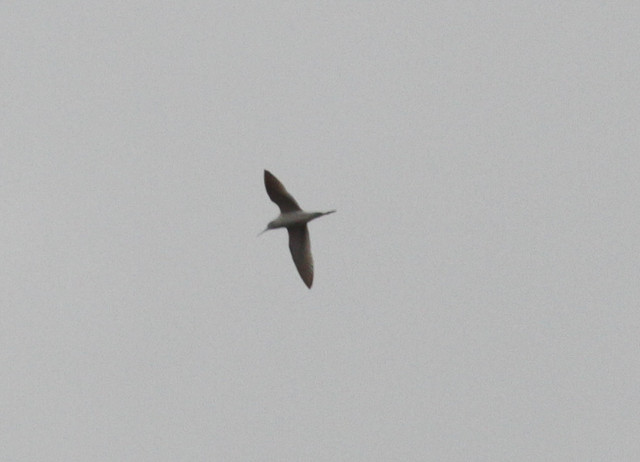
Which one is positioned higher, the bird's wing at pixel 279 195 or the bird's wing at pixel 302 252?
the bird's wing at pixel 279 195

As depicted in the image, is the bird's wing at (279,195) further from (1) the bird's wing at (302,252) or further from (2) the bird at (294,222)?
(1) the bird's wing at (302,252)

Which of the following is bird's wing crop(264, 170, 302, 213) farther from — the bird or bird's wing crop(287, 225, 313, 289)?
bird's wing crop(287, 225, 313, 289)

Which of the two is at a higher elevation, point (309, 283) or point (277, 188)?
point (277, 188)

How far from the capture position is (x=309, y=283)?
5453 centimetres

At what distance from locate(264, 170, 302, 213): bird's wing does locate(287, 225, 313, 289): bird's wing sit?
1.08 meters

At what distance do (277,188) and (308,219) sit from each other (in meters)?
1.48

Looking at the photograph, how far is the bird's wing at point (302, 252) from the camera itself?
178 ft

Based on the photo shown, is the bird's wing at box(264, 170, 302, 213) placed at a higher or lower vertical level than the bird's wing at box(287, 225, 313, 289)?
higher

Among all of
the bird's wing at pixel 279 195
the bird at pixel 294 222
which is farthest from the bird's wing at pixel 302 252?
the bird's wing at pixel 279 195

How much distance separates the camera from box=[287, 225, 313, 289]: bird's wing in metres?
54.2

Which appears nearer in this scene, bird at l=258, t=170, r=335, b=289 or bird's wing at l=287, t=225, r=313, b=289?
bird at l=258, t=170, r=335, b=289

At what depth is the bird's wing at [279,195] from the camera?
174ft

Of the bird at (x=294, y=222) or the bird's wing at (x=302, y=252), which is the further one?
the bird's wing at (x=302, y=252)

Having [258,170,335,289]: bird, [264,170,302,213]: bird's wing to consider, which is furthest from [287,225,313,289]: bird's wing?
[264,170,302,213]: bird's wing
